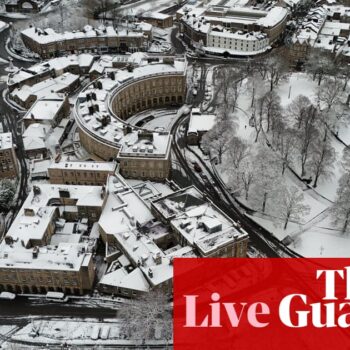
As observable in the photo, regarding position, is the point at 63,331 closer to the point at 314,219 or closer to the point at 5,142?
the point at 5,142

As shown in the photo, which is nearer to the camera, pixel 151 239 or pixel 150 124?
pixel 151 239

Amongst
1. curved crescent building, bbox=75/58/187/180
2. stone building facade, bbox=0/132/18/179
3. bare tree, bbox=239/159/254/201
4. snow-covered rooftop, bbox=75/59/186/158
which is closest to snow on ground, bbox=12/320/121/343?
curved crescent building, bbox=75/58/187/180

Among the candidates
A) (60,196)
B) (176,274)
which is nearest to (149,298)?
(176,274)

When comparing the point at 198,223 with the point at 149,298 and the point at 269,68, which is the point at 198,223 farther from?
the point at 269,68

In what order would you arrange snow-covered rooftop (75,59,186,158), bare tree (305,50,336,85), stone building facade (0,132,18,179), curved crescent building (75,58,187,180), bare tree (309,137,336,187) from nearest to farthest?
bare tree (309,137,336,187) < curved crescent building (75,58,187,180) < snow-covered rooftop (75,59,186,158) < stone building facade (0,132,18,179) < bare tree (305,50,336,85)

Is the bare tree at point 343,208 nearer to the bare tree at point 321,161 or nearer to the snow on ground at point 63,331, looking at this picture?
the bare tree at point 321,161

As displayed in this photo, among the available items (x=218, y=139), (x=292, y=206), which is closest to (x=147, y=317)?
(x=292, y=206)

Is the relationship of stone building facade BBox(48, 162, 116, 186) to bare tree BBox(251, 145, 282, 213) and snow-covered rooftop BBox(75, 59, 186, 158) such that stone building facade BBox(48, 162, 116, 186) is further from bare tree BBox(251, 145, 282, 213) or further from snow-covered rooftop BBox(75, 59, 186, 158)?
bare tree BBox(251, 145, 282, 213)
